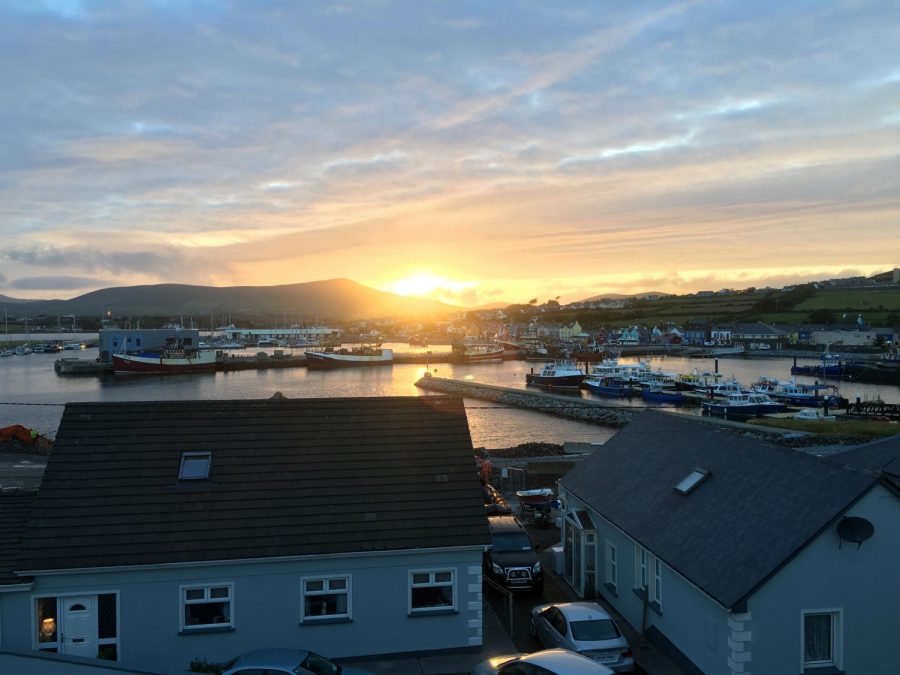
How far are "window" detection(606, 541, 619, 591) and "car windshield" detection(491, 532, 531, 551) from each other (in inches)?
48.4

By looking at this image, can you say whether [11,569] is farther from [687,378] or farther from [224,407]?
[687,378]

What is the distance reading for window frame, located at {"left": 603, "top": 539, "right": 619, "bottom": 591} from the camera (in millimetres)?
8840

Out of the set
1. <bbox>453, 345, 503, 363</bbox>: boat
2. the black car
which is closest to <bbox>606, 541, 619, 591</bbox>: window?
the black car

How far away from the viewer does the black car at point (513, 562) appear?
30.9 feet

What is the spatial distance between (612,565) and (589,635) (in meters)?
2.18

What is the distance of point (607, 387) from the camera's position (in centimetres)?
4994

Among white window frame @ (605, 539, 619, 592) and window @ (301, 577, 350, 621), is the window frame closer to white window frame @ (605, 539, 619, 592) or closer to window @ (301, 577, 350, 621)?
white window frame @ (605, 539, 619, 592)

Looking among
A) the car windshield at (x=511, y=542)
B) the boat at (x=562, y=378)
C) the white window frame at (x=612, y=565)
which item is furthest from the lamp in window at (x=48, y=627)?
the boat at (x=562, y=378)

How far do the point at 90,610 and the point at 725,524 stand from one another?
6.47m

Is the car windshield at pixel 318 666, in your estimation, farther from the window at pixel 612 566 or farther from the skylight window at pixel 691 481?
the skylight window at pixel 691 481

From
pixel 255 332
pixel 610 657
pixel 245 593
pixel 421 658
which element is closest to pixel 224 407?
pixel 245 593

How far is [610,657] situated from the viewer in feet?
22.4

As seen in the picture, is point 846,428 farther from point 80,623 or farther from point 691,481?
point 80,623

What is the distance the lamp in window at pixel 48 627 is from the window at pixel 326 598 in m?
2.43
